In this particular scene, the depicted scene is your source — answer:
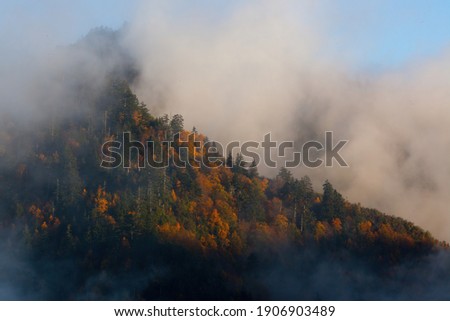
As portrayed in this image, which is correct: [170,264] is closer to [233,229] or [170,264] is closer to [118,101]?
[233,229]

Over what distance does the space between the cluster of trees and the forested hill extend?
229 mm

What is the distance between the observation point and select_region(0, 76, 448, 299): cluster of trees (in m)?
120

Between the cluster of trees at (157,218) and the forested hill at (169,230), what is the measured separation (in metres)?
0.23

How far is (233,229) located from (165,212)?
1454 cm

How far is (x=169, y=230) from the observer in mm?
124688

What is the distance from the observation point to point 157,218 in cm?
12506

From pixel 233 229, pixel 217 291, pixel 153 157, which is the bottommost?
pixel 217 291

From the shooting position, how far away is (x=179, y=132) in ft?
480

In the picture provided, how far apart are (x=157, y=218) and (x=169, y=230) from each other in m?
3.02

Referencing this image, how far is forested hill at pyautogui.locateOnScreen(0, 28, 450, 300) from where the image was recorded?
12038 centimetres

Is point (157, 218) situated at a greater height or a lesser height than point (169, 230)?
greater

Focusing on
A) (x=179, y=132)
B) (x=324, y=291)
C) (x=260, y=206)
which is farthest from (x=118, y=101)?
(x=324, y=291)

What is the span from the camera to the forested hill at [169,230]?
120m

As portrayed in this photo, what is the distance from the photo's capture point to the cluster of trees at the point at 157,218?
120m
